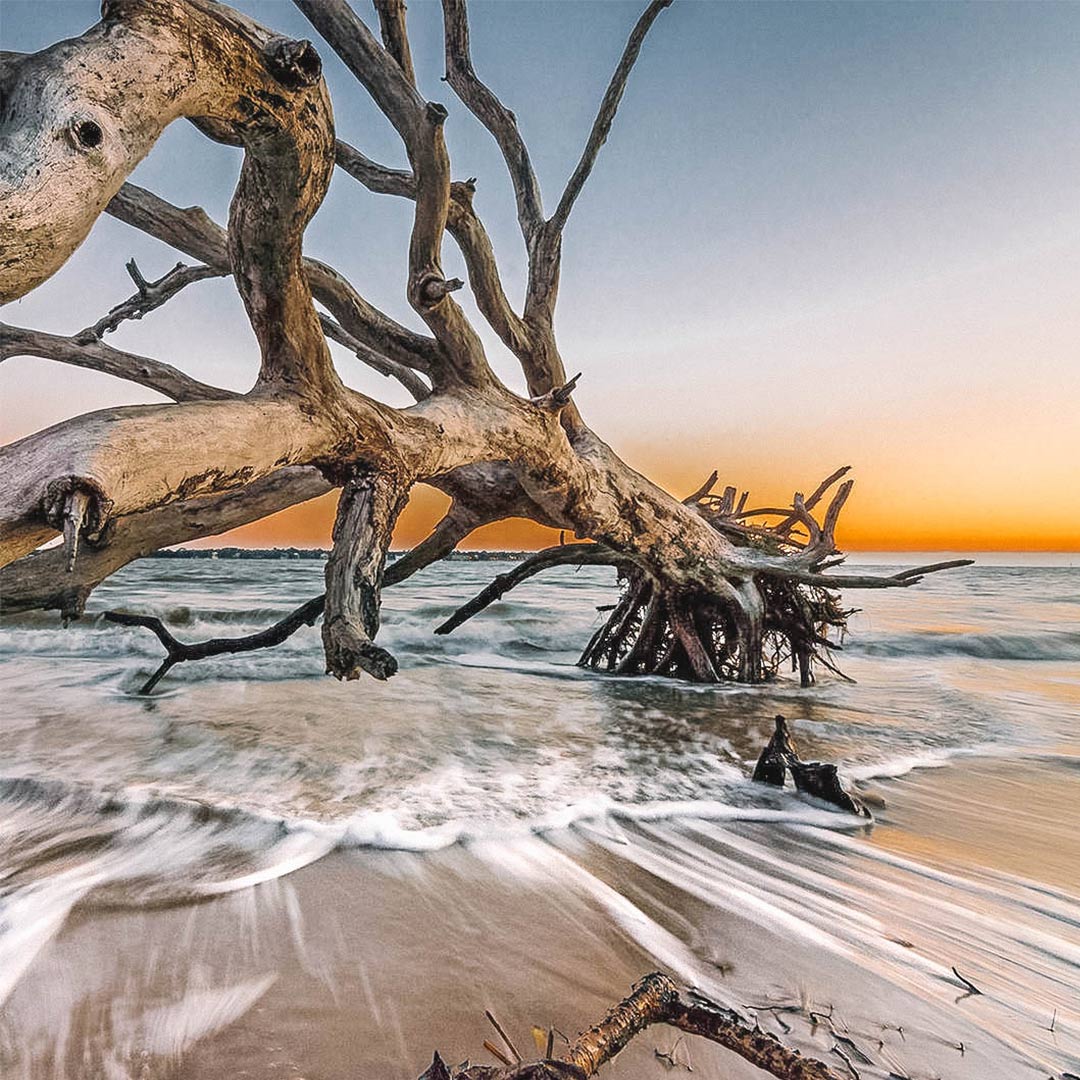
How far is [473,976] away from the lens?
1.51 m

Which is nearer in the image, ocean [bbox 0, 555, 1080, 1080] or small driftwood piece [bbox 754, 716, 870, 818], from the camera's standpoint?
ocean [bbox 0, 555, 1080, 1080]

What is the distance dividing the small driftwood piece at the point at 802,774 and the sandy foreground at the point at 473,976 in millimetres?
457

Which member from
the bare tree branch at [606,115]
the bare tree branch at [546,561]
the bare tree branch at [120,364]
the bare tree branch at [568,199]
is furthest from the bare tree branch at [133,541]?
the bare tree branch at [606,115]

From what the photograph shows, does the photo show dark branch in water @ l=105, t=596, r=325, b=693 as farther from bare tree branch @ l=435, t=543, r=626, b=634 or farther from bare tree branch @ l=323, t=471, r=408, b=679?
bare tree branch @ l=435, t=543, r=626, b=634

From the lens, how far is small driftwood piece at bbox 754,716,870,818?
268 cm

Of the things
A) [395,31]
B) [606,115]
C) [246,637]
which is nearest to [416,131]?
[395,31]

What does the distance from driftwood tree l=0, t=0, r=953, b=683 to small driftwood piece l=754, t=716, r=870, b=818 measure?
2.00 metres

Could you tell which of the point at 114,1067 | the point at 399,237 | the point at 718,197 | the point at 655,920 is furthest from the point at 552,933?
the point at 718,197

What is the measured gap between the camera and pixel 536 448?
4023mm

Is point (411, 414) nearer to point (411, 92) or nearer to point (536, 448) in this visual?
point (536, 448)

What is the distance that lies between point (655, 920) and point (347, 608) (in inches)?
57.5

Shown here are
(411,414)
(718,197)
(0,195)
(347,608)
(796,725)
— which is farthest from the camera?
(718,197)

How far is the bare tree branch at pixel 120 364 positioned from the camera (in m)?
3.68

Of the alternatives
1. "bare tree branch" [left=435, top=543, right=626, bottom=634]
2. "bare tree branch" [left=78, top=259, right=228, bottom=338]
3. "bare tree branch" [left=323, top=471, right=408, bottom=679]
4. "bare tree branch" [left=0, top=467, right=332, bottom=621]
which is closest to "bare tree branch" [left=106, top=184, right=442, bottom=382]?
"bare tree branch" [left=78, top=259, right=228, bottom=338]
